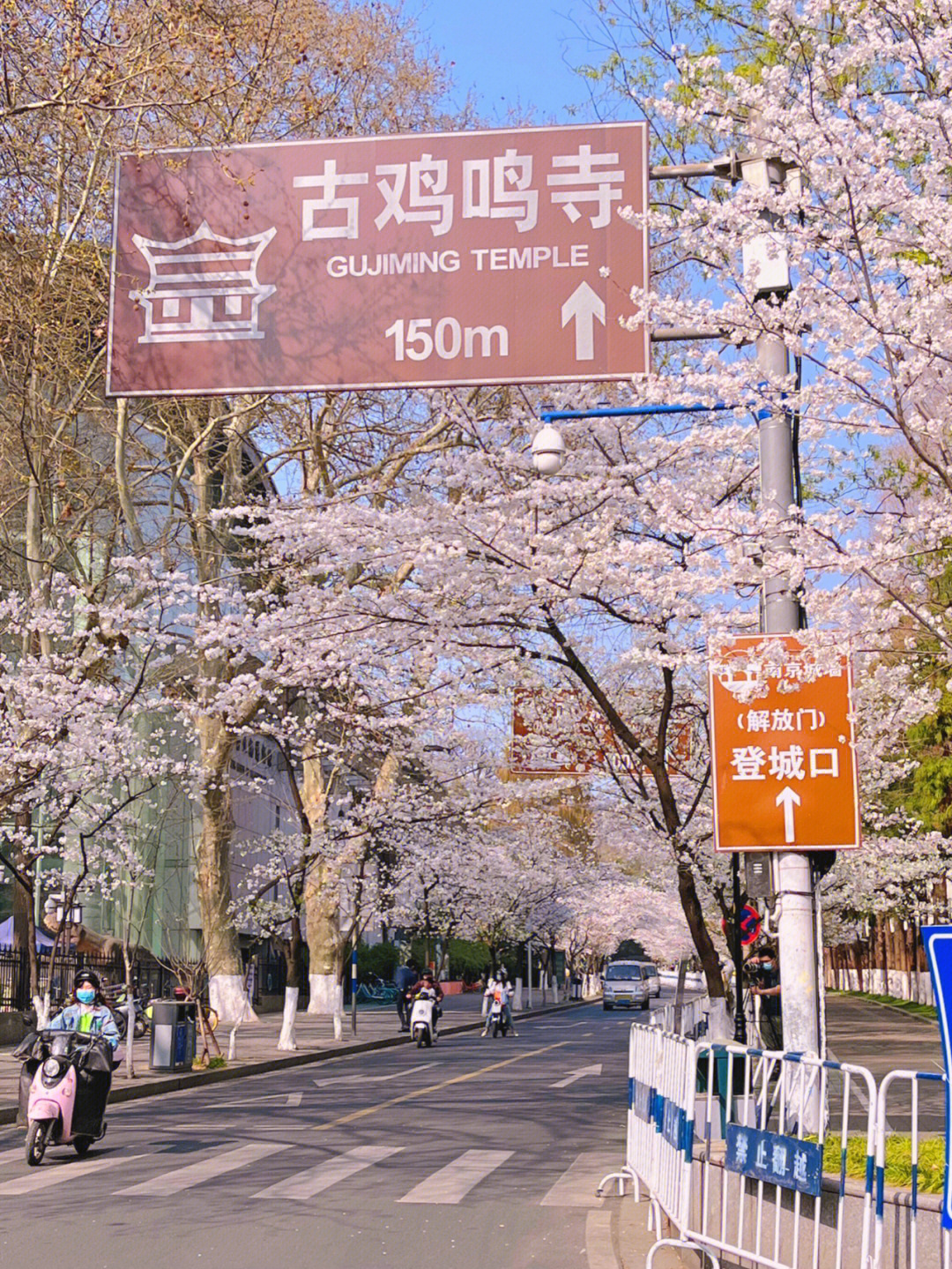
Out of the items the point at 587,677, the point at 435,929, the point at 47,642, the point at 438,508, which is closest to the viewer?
the point at 587,677

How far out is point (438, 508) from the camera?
1505 centimetres

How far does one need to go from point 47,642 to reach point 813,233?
16707mm

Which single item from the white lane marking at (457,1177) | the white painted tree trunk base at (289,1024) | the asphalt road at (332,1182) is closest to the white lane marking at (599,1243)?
the asphalt road at (332,1182)

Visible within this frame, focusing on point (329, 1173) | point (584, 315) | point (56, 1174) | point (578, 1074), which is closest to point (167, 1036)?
point (578, 1074)

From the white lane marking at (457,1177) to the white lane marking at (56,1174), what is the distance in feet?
9.59

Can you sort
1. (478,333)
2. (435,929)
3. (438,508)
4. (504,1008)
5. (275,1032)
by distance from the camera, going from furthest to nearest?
1. (435,929)
2. (504,1008)
3. (275,1032)
4. (438,508)
5. (478,333)

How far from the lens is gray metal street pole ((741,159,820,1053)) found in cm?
945

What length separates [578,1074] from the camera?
25.5 m

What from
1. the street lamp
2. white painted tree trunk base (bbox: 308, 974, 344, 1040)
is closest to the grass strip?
the street lamp

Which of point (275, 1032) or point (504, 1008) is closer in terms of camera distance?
point (275, 1032)

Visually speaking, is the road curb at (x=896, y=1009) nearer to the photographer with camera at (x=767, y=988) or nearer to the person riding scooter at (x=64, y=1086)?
the photographer with camera at (x=767, y=988)

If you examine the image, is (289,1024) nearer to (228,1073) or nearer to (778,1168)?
(228,1073)

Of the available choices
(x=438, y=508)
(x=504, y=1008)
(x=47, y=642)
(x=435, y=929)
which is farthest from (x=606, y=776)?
(x=435, y=929)

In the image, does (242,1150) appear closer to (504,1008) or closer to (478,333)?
(478,333)
